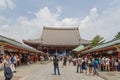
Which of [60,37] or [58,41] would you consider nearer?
[58,41]

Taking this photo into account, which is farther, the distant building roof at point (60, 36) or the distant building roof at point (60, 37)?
the distant building roof at point (60, 36)

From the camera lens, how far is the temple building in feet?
275

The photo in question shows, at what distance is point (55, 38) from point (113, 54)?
61.3m

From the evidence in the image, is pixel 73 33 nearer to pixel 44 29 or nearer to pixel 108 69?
pixel 44 29

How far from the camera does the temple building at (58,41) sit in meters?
83.9

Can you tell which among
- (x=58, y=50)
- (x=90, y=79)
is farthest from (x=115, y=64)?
(x=58, y=50)

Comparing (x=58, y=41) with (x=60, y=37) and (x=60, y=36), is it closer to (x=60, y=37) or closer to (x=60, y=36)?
(x=60, y=37)

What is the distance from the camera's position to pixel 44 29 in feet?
319

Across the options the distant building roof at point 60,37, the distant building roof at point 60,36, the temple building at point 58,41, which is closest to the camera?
the temple building at point 58,41

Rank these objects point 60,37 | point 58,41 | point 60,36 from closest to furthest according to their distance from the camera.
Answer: point 58,41
point 60,37
point 60,36

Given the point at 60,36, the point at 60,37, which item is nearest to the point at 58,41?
the point at 60,37

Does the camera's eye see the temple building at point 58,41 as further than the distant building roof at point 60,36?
No

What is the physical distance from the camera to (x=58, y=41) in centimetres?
8900

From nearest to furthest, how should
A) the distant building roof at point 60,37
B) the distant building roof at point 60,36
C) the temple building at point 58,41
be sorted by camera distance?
1. the temple building at point 58,41
2. the distant building roof at point 60,37
3. the distant building roof at point 60,36
